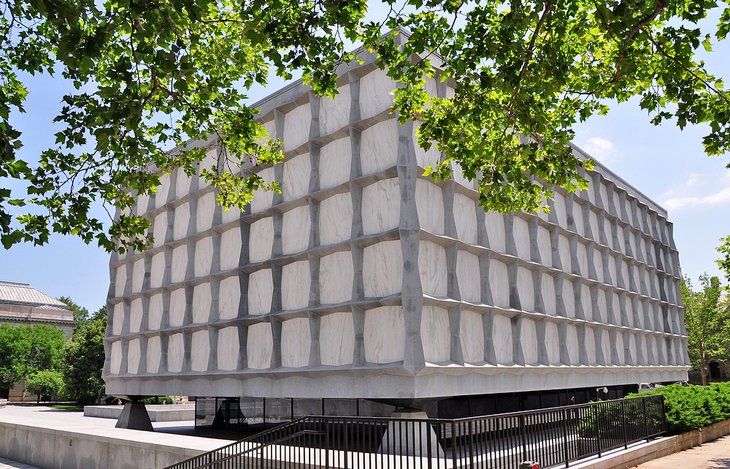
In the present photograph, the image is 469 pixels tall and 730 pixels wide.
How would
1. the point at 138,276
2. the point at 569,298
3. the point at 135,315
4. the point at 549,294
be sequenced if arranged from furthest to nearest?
the point at 138,276 < the point at 135,315 < the point at 569,298 < the point at 549,294

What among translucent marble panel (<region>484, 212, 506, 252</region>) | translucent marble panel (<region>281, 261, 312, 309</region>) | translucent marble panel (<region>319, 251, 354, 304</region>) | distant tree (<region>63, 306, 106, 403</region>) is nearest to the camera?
translucent marble panel (<region>319, 251, 354, 304</region>)

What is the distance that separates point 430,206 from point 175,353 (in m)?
13.7

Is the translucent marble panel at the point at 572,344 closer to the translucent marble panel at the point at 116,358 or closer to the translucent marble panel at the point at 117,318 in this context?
the translucent marble panel at the point at 116,358

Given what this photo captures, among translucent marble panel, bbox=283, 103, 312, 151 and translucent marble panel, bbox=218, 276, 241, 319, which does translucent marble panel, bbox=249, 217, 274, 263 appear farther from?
translucent marble panel, bbox=283, 103, 312, 151

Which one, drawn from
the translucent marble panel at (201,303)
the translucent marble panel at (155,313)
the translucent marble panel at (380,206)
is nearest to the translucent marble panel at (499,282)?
the translucent marble panel at (380,206)

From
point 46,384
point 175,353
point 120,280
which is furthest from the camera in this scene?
point 46,384

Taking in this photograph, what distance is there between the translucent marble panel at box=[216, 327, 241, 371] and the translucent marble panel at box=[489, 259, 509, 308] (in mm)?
9387

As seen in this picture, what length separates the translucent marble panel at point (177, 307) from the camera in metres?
25.7

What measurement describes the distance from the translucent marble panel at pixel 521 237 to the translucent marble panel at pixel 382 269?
653 centimetres

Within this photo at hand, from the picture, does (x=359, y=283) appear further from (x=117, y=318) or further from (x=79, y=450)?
(x=117, y=318)

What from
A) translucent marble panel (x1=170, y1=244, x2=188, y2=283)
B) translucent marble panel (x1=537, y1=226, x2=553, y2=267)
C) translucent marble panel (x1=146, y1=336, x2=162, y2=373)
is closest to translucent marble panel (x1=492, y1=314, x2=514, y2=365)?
translucent marble panel (x1=537, y1=226, x2=553, y2=267)

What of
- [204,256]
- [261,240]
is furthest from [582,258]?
[204,256]

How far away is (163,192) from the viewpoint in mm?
28406

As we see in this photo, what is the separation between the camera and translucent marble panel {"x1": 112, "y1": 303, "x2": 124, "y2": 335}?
Result: 30.0 meters
